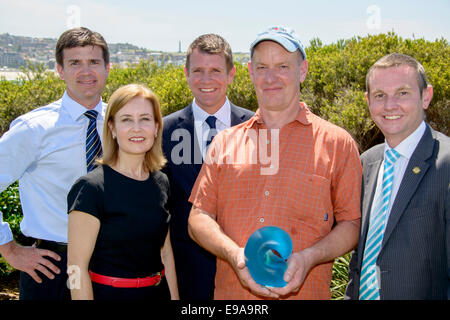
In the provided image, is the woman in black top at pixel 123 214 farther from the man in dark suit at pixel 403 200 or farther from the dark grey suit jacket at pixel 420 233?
A: the dark grey suit jacket at pixel 420 233

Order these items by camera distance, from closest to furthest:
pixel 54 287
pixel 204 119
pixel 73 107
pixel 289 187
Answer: pixel 289 187 → pixel 54 287 → pixel 73 107 → pixel 204 119

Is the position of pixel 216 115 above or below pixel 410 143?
above

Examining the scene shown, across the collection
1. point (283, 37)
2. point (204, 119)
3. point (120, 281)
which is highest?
point (283, 37)

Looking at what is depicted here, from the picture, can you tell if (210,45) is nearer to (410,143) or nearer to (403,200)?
(410,143)

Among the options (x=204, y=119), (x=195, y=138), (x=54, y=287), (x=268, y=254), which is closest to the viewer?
(x=268, y=254)

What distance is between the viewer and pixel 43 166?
11.2 ft

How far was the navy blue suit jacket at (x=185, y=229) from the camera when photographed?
3623 millimetres

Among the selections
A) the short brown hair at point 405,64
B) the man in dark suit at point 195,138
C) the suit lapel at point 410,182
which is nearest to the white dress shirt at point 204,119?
the man in dark suit at point 195,138

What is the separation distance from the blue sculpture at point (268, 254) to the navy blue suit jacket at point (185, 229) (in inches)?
48.2

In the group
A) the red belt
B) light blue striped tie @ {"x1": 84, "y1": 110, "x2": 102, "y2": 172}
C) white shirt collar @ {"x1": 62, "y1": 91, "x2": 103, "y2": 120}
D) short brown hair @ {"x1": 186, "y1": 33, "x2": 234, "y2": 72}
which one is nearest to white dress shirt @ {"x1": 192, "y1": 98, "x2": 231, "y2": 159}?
short brown hair @ {"x1": 186, "y1": 33, "x2": 234, "y2": 72}

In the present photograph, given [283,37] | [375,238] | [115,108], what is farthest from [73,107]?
[375,238]

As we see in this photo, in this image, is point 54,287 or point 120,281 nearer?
point 120,281

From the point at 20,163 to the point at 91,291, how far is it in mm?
1161

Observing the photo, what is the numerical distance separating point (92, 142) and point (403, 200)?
7.40 ft
